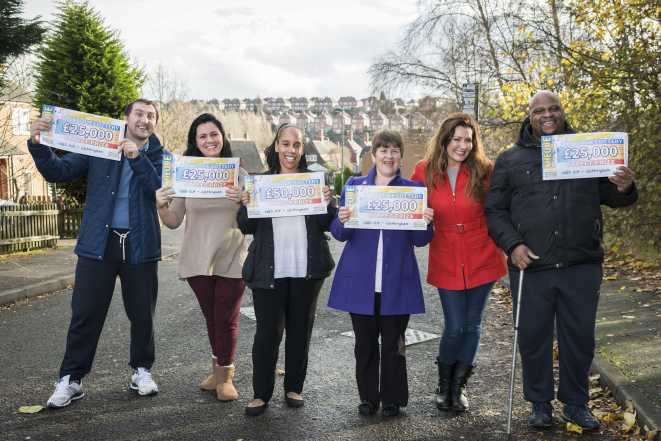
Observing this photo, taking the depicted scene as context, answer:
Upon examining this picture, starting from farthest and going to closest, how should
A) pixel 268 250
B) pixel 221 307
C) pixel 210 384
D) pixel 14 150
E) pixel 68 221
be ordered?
pixel 14 150 < pixel 68 221 < pixel 210 384 < pixel 221 307 < pixel 268 250

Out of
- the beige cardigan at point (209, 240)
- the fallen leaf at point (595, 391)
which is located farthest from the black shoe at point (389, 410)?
the fallen leaf at point (595, 391)

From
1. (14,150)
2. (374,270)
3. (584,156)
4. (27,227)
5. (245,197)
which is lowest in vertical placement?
(27,227)

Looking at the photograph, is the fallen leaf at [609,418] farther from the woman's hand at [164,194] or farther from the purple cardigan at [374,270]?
the woman's hand at [164,194]

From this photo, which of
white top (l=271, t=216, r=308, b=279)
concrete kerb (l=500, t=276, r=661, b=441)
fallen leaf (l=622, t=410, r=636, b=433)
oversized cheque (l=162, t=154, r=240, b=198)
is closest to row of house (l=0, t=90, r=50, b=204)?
oversized cheque (l=162, t=154, r=240, b=198)

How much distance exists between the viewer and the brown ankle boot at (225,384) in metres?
5.06

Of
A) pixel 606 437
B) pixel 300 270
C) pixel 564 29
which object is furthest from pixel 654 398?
pixel 564 29

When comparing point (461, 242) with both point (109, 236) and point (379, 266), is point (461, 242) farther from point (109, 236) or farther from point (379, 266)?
point (109, 236)

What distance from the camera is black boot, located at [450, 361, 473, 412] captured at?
4812 millimetres

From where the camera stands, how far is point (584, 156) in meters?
4.28

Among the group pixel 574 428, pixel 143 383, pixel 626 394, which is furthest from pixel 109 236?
pixel 626 394

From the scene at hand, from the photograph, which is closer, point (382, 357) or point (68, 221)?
point (382, 357)

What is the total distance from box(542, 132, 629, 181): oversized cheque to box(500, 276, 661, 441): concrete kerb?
168cm

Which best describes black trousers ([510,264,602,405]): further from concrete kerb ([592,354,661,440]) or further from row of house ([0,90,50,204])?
row of house ([0,90,50,204])

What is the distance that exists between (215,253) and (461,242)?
194 cm
